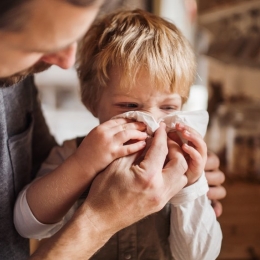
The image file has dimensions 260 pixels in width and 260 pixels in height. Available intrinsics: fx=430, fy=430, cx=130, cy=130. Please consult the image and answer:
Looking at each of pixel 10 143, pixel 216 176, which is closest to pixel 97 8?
pixel 10 143

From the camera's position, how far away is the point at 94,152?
865 mm

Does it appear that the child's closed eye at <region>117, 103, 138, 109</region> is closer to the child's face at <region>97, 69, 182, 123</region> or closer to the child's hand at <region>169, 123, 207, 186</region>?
the child's face at <region>97, 69, 182, 123</region>

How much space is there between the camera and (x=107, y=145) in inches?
33.7

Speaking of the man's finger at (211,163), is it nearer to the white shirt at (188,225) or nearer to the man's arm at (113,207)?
the white shirt at (188,225)

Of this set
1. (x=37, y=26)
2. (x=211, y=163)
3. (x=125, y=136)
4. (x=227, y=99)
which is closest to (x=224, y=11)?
(x=227, y=99)

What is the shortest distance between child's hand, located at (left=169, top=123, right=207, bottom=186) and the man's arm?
0.07 metres

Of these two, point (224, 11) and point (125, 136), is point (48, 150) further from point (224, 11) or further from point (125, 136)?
point (224, 11)

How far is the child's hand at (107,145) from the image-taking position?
0.86 metres

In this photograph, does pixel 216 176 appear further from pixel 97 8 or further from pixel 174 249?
pixel 97 8

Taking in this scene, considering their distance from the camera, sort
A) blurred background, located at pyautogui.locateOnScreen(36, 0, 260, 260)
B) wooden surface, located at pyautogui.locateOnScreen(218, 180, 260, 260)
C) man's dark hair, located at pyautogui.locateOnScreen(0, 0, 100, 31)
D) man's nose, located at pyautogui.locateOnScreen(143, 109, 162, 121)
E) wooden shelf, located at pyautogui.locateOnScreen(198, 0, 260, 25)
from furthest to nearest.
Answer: wooden shelf, located at pyautogui.locateOnScreen(198, 0, 260, 25), blurred background, located at pyautogui.locateOnScreen(36, 0, 260, 260), wooden surface, located at pyautogui.locateOnScreen(218, 180, 260, 260), man's nose, located at pyautogui.locateOnScreen(143, 109, 162, 121), man's dark hair, located at pyautogui.locateOnScreen(0, 0, 100, 31)

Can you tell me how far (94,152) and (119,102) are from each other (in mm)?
169

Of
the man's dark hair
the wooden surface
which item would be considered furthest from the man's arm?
the wooden surface

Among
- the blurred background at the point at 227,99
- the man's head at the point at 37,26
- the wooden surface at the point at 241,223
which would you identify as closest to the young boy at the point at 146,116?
the man's head at the point at 37,26

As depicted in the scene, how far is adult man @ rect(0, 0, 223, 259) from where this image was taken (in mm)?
605
